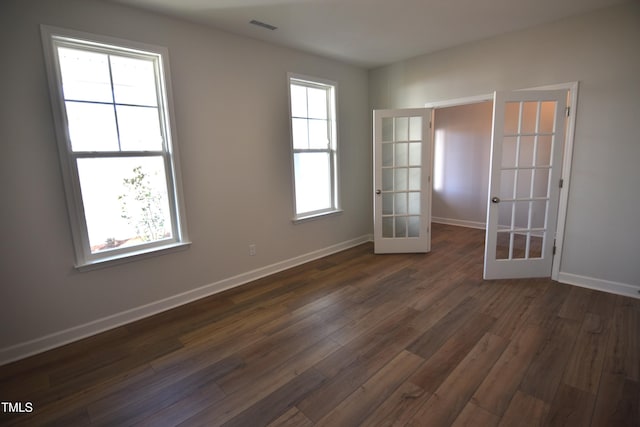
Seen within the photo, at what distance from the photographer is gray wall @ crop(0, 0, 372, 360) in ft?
7.04

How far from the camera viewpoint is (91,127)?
243 centimetres

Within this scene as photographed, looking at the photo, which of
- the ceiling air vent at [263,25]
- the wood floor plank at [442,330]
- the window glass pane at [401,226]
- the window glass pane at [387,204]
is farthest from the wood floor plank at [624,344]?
the ceiling air vent at [263,25]

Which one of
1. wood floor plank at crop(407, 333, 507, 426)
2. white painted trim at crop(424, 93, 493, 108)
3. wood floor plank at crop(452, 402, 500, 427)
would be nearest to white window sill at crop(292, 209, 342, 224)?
white painted trim at crop(424, 93, 493, 108)

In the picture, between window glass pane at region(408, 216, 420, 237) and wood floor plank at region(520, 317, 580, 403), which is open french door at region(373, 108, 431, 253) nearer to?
window glass pane at region(408, 216, 420, 237)

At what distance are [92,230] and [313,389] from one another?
222cm

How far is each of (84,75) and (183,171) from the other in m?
1.04

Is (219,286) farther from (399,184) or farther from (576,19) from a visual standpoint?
(576,19)

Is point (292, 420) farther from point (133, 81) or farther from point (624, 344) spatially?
point (133, 81)

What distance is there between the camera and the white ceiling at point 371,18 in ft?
8.48

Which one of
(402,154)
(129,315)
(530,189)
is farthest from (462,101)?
(129,315)

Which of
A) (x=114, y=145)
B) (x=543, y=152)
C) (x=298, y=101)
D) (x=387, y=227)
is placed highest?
(x=298, y=101)

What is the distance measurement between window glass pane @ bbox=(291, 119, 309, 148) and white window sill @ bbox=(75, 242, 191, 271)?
1.85 meters

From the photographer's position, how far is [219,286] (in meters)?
3.26

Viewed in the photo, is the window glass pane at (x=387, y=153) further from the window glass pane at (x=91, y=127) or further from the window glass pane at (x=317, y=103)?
the window glass pane at (x=91, y=127)
